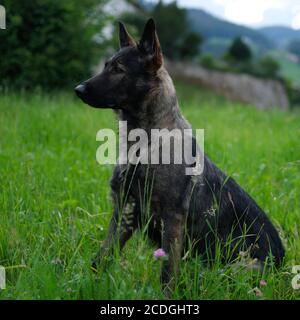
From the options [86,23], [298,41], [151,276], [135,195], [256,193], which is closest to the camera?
[151,276]

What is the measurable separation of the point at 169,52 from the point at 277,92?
6647 mm

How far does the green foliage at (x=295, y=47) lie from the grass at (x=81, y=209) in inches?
1098

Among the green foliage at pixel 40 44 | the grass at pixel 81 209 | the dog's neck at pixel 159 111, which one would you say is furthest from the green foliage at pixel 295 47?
the dog's neck at pixel 159 111

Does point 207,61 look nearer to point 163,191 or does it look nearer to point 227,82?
point 227,82

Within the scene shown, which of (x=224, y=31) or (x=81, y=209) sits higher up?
(x=224, y=31)

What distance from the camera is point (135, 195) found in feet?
11.4

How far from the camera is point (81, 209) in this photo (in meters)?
3.82

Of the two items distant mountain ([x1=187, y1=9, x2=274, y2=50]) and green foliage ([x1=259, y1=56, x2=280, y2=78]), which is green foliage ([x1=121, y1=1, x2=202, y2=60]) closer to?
green foliage ([x1=259, y1=56, x2=280, y2=78])

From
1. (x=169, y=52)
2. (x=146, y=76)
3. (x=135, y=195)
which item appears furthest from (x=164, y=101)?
(x=169, y=52)

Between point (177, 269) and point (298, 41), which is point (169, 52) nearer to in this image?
point (298, 41)

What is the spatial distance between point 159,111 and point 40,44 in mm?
7814

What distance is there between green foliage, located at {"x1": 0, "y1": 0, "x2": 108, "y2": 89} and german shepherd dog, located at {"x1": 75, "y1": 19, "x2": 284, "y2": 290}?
23.5 feet

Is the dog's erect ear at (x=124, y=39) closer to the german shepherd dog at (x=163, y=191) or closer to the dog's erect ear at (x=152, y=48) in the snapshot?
the german shepherd dog at (x=163, y=191)

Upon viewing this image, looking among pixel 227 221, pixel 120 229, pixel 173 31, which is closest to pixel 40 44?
pixel 120 229
